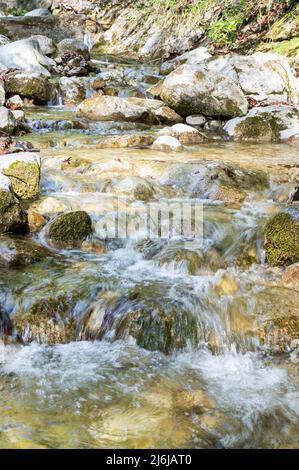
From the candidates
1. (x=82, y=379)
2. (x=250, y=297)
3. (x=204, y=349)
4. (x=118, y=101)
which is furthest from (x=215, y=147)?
(x=82, y=379)

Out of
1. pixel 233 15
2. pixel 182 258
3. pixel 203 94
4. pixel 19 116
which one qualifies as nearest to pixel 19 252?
pixel 182 258

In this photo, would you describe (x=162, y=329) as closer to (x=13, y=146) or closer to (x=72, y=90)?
(x=13, y=146)

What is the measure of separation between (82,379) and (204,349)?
1.13 meters

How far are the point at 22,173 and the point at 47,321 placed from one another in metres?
2.87

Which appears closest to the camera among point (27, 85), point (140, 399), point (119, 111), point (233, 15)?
point (140, 399)

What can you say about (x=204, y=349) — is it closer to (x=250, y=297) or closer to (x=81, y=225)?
(x=250, y=297)

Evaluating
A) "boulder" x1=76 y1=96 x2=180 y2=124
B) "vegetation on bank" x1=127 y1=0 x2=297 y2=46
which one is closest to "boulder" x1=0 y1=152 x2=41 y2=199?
"boulder" x1=76 y1=96 x2=180 y2=124

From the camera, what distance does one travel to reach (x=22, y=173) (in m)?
6.39

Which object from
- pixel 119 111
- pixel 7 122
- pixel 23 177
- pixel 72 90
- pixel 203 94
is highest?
pixel 72 90

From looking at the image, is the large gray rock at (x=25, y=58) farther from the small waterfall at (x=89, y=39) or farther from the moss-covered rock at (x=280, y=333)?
the moss-covered rock at (x=280, y=333)

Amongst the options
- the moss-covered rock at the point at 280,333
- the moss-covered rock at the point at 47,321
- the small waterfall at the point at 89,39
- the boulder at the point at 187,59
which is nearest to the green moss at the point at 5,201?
the moss-covered rock at the point at 47,321

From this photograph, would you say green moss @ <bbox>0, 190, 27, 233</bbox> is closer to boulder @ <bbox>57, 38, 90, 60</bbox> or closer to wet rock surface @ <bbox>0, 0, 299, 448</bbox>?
wet rock surface @ <bbox>0, 0, 299, 448</bbox>

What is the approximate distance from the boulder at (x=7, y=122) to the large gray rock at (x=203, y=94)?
417 cm

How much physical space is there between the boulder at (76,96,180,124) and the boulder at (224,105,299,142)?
1774mm
